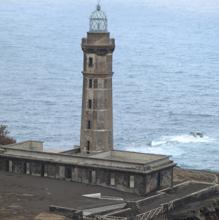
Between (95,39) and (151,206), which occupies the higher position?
(95,39)

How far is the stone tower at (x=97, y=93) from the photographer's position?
65.6m

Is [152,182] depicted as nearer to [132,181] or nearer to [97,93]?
[132,181]

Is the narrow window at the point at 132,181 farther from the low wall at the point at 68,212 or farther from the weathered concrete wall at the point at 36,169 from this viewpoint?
the low wall at the point at 68,212

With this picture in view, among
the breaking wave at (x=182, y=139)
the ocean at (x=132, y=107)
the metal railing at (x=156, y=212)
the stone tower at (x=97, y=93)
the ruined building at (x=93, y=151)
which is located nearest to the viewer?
the metal railing at (x=156, y=212)

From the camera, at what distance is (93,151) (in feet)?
216

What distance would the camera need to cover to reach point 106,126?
216ft

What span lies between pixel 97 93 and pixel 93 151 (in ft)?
12.4

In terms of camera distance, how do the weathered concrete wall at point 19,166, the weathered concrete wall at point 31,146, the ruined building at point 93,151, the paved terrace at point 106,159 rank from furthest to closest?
1. the weathered concrete wall at point 31,146
2. the weathered concrete wall at point 19,166
3. the ruined building at point 93,151
4. the paved terrace at point 106,159

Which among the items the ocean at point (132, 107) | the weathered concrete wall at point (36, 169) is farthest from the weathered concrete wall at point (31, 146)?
the ocean at point (132, 107)

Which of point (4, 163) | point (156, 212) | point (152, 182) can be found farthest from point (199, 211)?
point (4, 163)

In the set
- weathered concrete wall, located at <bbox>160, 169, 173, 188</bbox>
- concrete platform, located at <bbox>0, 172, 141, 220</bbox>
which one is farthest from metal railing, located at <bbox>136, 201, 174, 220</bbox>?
weathered concrete wall, located at <bbox>160, 169, 173, 188</bbox>

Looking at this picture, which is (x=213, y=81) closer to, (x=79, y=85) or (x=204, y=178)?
(x=79, y=85)

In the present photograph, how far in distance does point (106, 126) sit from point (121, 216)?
11270 millimetres

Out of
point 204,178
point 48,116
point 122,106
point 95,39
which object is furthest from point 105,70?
point 122,106
